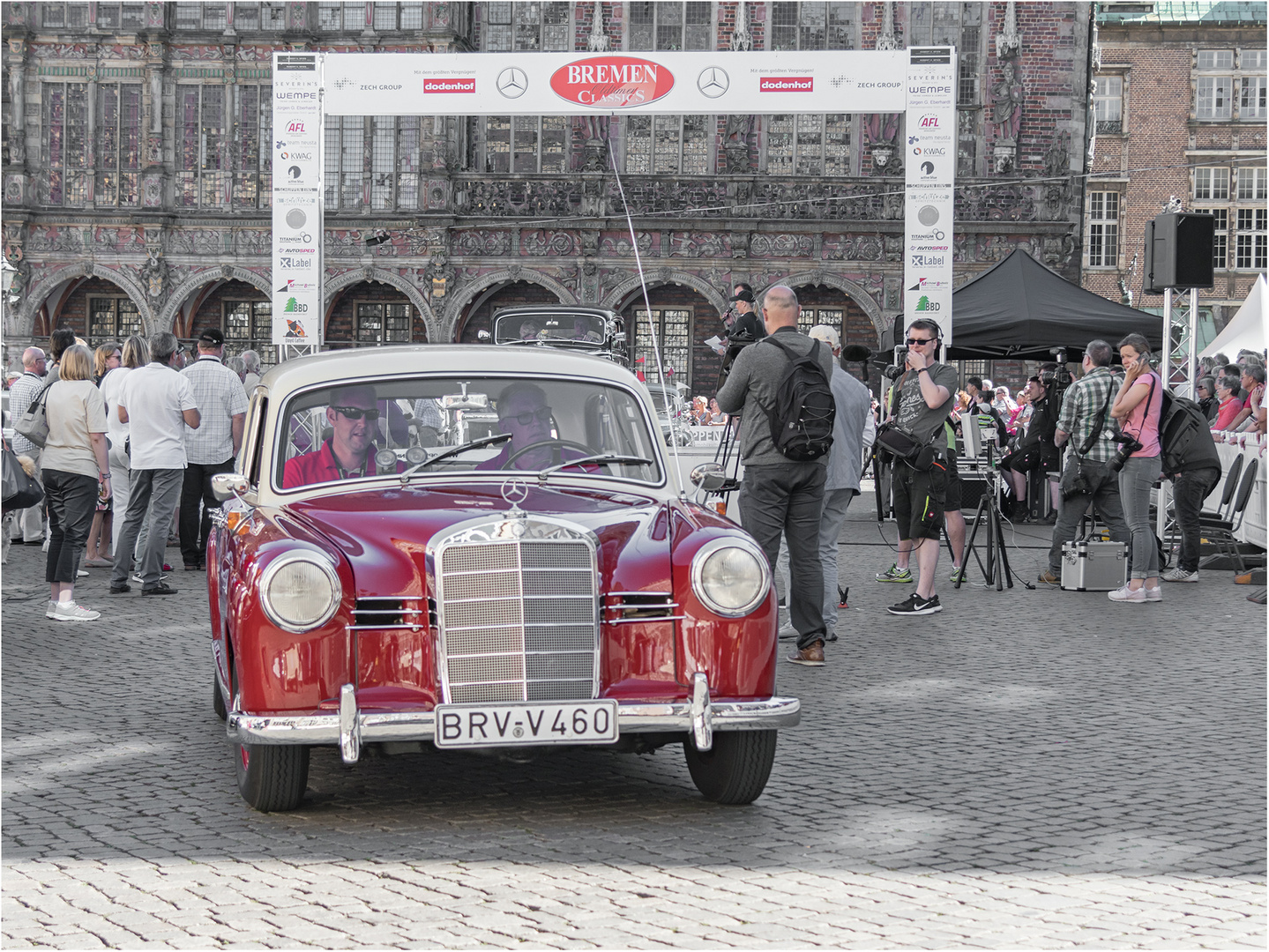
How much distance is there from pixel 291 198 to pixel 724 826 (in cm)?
1620

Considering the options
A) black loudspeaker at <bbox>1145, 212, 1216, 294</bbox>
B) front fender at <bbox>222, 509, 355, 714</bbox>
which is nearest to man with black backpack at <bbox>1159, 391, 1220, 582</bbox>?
black loudspeaker at <bbox>1145, 212, 1216, 294</bbox>

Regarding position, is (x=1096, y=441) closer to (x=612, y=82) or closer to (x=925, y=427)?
Result: (x=925, y=427)

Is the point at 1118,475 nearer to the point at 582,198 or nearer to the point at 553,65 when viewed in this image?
the point at 553,65

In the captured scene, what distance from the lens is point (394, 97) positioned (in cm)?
2023

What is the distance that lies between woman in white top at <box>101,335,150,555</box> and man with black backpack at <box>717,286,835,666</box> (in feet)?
17.9

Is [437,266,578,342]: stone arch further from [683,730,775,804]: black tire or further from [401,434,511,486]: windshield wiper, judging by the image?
[683,730,775,804]: black tire

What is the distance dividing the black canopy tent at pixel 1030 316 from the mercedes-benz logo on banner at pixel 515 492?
536 inches

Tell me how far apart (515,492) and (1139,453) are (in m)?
7.65

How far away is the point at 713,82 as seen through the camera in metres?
20.0

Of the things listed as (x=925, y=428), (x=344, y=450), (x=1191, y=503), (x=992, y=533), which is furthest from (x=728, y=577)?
(x=1191, y=503)

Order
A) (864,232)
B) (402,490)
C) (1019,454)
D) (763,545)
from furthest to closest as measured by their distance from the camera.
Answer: (864,232) → (1019,454) → (763,545) → (402,490)

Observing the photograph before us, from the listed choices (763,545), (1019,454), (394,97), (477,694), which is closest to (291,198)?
(394,97)

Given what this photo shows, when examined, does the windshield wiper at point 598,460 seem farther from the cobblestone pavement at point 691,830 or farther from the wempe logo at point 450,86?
the wempe logo at point 450,86

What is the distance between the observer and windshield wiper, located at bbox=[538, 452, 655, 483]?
20.2 ft
